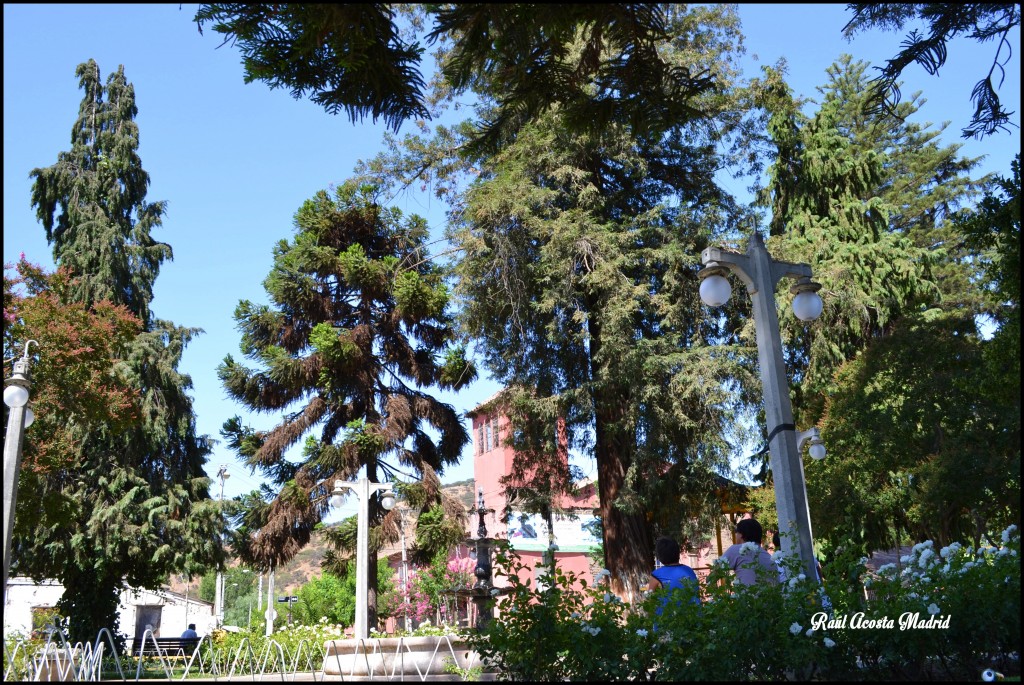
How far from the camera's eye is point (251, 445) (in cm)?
2320

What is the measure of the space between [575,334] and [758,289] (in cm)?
1220

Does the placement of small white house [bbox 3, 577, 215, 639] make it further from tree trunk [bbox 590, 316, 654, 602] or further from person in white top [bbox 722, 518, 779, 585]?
person in white top [bbox 722, 518, 779, 585]

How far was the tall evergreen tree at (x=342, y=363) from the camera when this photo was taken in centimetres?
2195

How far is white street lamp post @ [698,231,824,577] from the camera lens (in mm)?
5414

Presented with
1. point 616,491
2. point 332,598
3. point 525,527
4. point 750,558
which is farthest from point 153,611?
point 750,558

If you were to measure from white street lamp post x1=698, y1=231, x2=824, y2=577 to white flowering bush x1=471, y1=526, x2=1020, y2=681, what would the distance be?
0.98 feet

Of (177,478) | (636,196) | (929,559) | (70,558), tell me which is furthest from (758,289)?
(177,478)

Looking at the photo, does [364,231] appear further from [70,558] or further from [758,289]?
[758,289]

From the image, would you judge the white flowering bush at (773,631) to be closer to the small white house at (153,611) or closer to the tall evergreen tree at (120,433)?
the tall evergreen tree at (120,433)

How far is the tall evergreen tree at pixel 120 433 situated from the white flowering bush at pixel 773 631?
19828 millimetres

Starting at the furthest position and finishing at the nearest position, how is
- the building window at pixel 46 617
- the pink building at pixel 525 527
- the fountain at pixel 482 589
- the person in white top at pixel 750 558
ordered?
the pink building at pixel 525 527 → the building window at pixel 46 617 → the fountain at pixel 482 589 → the person in white top at pixel 750 558

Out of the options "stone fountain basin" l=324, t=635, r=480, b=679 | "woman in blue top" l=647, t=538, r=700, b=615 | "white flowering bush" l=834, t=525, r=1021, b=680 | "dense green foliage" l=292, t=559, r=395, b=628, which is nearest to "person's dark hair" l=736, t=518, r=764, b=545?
"woman in blue top" l=647, t=538, r=700, b=615

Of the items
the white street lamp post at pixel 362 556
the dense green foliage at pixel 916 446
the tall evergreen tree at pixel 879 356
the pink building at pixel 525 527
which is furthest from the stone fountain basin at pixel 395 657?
the pink building at pixel 525 527

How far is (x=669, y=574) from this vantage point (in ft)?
21.1
